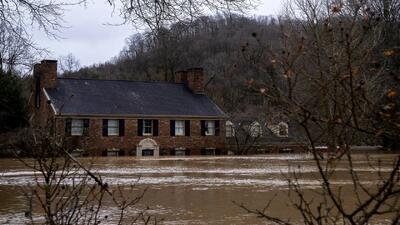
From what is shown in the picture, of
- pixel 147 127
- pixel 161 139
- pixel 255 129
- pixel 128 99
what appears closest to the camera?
pixel 147 127

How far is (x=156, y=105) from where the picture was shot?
5366cm

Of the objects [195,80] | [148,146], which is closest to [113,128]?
[148,146]

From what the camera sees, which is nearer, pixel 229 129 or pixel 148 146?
pixel 148 146

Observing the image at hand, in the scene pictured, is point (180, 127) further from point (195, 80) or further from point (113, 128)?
point (195, 80)

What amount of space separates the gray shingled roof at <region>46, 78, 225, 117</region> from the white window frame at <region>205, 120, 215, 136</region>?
2.10ft

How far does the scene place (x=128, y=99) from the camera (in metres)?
53.1

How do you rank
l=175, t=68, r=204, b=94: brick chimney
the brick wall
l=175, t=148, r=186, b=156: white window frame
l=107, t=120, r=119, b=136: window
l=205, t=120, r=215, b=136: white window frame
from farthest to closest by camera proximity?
l=175, t=68, r=204, b=94: brick chimney < l=205, t=120, r=215, b=136: white window frame < l=175, t=148, r=186, b=156: white window frame < l=107, t=120, r=119, b=136: window < the brick wall

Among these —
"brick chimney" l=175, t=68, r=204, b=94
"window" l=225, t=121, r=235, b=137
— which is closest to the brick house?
"brick chimney" l=175, t=68, r=204, b=94

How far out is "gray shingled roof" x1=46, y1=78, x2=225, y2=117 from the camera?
49.9m

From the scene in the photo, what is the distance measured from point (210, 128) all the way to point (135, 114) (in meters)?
7.35

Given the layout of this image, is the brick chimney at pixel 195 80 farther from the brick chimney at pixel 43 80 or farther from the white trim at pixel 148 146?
the brick chimney at pixel 43 80

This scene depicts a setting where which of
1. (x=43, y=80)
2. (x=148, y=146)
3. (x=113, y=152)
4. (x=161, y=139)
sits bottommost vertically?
(x=113, y=152)

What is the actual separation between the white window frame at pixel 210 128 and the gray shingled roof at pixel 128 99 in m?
0.64

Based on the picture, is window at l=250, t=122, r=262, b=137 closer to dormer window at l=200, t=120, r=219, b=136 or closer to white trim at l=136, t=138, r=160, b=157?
dormer window at l=200, t=120, r=219, b=136
